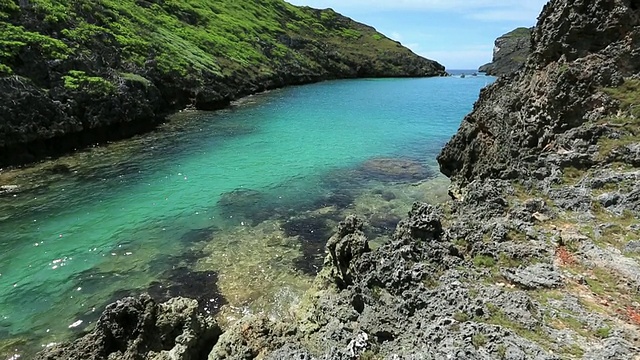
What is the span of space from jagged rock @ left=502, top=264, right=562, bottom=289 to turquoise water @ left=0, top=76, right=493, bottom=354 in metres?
8.50

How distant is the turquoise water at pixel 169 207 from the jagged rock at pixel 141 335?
118 inches

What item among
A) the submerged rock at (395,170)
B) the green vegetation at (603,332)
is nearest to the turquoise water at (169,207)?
the submerged rock at (395,170)

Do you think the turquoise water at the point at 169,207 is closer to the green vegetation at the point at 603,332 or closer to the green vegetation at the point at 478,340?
the green vegetation at the point at 478,340

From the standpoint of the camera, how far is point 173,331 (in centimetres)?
1044

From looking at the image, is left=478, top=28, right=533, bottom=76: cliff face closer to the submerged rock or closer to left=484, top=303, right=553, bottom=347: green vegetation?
the submerged rock

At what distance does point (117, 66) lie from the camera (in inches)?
1704

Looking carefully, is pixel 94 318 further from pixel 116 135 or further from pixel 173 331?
pixel 116 135

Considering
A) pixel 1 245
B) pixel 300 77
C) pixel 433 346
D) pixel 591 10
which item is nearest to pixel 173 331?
pixel 433 346

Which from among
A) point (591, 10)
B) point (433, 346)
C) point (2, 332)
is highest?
point (591, 10)

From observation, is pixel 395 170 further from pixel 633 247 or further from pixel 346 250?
pixel 633 247

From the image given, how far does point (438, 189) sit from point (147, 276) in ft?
55.6

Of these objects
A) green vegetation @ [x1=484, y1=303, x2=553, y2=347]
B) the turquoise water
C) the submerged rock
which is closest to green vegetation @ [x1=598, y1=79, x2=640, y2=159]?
green vegetation @ [x1=484, y1=303, x2=553, y2=347]

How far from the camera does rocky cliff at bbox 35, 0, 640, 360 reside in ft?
23.4

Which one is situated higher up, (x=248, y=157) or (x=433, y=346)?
(x=433, y=346)
